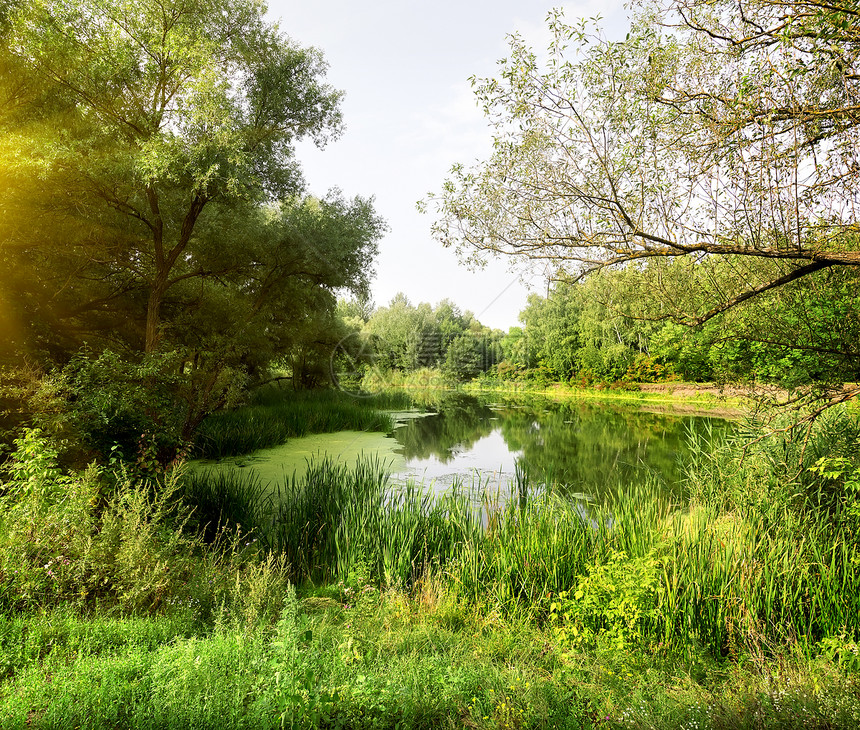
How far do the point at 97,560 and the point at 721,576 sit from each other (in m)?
4.91

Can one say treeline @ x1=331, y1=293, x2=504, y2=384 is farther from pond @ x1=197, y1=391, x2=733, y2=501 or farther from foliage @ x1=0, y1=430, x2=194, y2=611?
foliage @ x1=0, y1=430, x2=194, y2=611

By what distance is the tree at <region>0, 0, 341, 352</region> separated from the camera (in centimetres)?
741

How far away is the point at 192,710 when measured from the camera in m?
1.97

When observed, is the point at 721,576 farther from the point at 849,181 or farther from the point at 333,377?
the point at 333,377

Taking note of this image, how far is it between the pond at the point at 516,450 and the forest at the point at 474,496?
2.33 ft

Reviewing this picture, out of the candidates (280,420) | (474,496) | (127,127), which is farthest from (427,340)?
(474,496)

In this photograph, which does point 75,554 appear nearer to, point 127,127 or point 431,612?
point 431,612

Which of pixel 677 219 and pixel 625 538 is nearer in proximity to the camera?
pixel 677 219

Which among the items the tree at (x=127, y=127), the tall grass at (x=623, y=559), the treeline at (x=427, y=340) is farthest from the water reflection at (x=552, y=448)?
the treeline at (x=427, y=340)

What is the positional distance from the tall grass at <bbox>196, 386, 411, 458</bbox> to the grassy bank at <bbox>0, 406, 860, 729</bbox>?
4078 millimetres

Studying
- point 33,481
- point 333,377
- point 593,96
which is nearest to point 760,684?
point 593,96

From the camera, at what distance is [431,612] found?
3645mm

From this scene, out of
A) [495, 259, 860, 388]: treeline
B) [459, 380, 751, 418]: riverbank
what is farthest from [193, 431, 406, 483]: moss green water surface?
[459, 380, 751, 418]: riverbank

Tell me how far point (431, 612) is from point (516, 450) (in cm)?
898
